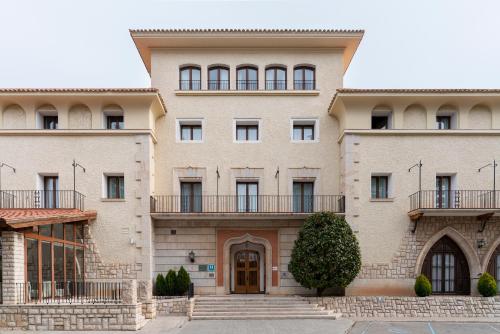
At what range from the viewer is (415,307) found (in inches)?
621

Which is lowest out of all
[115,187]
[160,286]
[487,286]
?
[160,286]

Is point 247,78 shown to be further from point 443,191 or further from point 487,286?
point 487,286

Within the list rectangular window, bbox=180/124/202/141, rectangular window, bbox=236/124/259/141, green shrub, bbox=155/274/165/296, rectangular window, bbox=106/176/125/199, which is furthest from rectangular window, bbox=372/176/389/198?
rectangular window, bbox=106/176/125/199

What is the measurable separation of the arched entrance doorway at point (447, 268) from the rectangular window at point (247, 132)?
9.61m

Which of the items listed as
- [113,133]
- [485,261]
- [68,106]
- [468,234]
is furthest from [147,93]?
[485,261]

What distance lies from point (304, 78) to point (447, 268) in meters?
11.0

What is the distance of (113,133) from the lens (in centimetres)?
1695

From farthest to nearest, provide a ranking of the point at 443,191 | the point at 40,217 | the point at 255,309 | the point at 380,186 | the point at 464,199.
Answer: the point at 380,186
the point at 443,191
the point at 464,199
the point at 255,309
the point at 40,217

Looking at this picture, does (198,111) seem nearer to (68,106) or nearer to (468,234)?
(68,106)

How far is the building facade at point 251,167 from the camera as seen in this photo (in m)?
16.8

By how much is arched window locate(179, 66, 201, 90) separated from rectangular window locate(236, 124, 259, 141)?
284cm

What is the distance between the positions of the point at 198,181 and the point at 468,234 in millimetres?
12448

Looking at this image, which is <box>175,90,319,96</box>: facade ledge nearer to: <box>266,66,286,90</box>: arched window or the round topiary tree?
<box>266,66,286,90</box>: arched window

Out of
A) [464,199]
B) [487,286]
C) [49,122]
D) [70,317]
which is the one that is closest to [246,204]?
[70,317]
